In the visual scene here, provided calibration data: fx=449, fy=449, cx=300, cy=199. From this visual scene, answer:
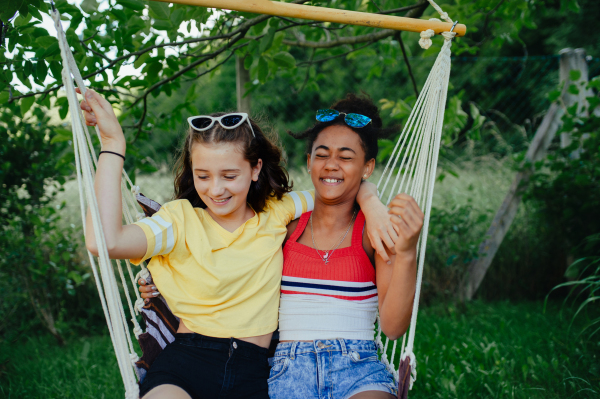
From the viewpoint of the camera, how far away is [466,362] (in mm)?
2223

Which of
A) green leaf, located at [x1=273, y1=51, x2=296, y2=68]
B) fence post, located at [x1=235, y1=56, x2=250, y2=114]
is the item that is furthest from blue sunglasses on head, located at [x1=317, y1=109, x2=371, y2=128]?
fence post, located at [x1=235, y1=56, x2=250, y2=114]

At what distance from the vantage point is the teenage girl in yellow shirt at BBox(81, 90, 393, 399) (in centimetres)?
127

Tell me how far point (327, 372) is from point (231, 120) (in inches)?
34.0

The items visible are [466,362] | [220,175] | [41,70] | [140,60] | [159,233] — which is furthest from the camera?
[466,362]

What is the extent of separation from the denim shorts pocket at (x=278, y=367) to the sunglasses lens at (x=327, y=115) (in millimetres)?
840

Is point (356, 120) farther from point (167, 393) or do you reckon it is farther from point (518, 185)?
point (518, 185)

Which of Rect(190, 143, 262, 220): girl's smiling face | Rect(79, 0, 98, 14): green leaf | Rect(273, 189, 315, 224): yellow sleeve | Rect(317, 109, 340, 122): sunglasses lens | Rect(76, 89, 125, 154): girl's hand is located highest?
Rect(79, 0, 98, 14): green leaf

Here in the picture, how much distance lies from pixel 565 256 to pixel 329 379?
2.58 metres

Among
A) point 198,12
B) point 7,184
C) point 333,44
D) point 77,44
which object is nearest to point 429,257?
point 333,44

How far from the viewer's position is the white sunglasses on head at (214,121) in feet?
4.80

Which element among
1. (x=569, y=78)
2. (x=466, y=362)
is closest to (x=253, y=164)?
(x=466, y=362)

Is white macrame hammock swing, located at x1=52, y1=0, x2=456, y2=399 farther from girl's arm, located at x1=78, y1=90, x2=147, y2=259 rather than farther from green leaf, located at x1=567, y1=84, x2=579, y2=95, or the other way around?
green leaf, located at x1=567, y1=84, x2=579, y2=95

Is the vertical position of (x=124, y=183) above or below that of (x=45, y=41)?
below

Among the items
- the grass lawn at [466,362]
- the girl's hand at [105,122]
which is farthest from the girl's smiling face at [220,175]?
the grass lawn at [466,362]
